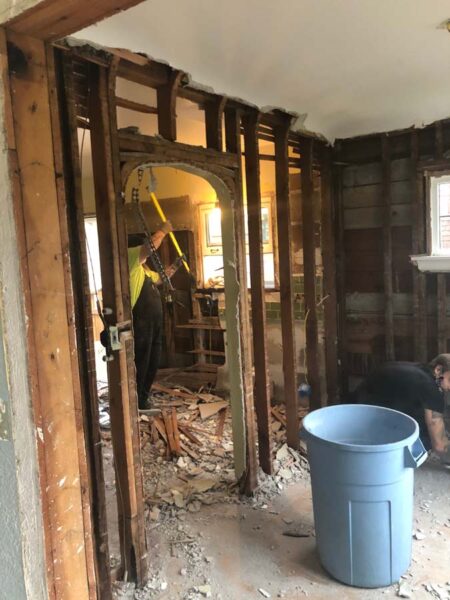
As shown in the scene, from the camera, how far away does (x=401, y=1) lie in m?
1.80

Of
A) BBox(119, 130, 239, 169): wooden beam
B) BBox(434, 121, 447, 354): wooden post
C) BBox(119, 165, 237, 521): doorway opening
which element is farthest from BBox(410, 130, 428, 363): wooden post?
BBox(119, 130, 239, 169): wooden beam

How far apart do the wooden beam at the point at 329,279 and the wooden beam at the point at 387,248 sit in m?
0.41

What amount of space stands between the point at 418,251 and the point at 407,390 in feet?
3.91

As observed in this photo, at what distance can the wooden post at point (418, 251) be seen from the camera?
3.67 m

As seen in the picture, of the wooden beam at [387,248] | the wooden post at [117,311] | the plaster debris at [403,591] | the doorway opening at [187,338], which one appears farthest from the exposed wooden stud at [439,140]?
the plaster debris at [403,591]


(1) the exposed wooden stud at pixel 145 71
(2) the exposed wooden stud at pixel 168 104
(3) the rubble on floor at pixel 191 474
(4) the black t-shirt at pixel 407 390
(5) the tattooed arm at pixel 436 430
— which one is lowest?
(3) the rubble on floor at pixel 191 474

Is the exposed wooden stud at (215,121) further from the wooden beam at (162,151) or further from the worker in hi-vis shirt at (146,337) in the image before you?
the worker in hi-vis shirt at (146,337)

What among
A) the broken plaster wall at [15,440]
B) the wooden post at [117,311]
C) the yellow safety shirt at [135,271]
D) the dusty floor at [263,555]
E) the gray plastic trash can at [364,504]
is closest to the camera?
the broken plaster wall at [15,440]

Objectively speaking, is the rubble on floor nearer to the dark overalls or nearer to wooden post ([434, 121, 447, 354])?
the dark overalls

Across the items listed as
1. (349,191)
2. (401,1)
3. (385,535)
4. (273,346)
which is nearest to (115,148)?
(401,1)

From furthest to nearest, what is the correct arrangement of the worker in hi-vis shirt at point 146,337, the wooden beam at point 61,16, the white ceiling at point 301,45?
the worker in hi-vis shirt at point 146,337 < the white ceiling at point 301,45 < the wooden beam at point 61,16

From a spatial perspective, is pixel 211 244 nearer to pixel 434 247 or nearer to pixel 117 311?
pixel 434 247

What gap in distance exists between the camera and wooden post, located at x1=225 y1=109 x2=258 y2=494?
2.85 metres

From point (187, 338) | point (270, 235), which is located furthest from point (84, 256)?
point (187, 338)
